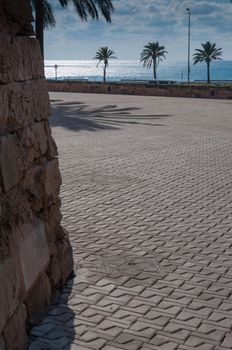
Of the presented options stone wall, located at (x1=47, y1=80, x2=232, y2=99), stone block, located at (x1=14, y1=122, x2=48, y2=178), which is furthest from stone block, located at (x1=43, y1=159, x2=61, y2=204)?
stone wall, located at (x1=47, y1=80, x2=232, y2=99)

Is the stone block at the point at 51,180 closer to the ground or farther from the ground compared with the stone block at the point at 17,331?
farther from the ground

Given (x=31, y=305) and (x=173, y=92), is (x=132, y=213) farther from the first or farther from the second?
(x=173, y=92)

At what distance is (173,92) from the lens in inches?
1254

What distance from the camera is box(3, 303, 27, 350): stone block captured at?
364 centimetres

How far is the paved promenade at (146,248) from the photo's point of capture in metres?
4.32

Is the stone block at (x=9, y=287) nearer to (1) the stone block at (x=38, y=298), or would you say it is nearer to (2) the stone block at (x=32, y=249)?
(2) the stone block at (x=32, y=249)

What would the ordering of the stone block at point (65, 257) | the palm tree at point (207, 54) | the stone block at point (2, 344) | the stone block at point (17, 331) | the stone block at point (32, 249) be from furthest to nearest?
the palm tree at point (207, 54) → the stone block at point (65, 257) → the stone block at point (32, 249) → the stone block at point (17, 331) → the stone block at point (2, 344)

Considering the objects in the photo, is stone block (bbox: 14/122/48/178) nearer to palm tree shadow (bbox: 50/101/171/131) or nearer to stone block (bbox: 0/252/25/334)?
stone block (bbox: 0/252/25/334)

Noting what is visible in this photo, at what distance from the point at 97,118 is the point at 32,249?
1631 cm

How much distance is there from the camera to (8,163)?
3826 mm

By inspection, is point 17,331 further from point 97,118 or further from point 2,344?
point 97,118

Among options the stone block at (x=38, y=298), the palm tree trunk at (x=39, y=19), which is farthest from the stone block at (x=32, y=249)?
the palm tree trunk at (x=39, y=19)

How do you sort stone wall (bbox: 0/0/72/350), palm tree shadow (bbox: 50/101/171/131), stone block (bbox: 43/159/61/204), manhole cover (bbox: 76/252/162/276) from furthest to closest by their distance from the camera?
palm tree shadow (bbox: 50/101/171/131), manhole cover (bbox: 76/252/162/276), stone block (bbox: 43/159/61/204), stone wall (bbox: 0/0/72/350)

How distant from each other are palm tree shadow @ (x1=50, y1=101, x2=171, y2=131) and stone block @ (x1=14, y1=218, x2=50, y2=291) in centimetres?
1333
